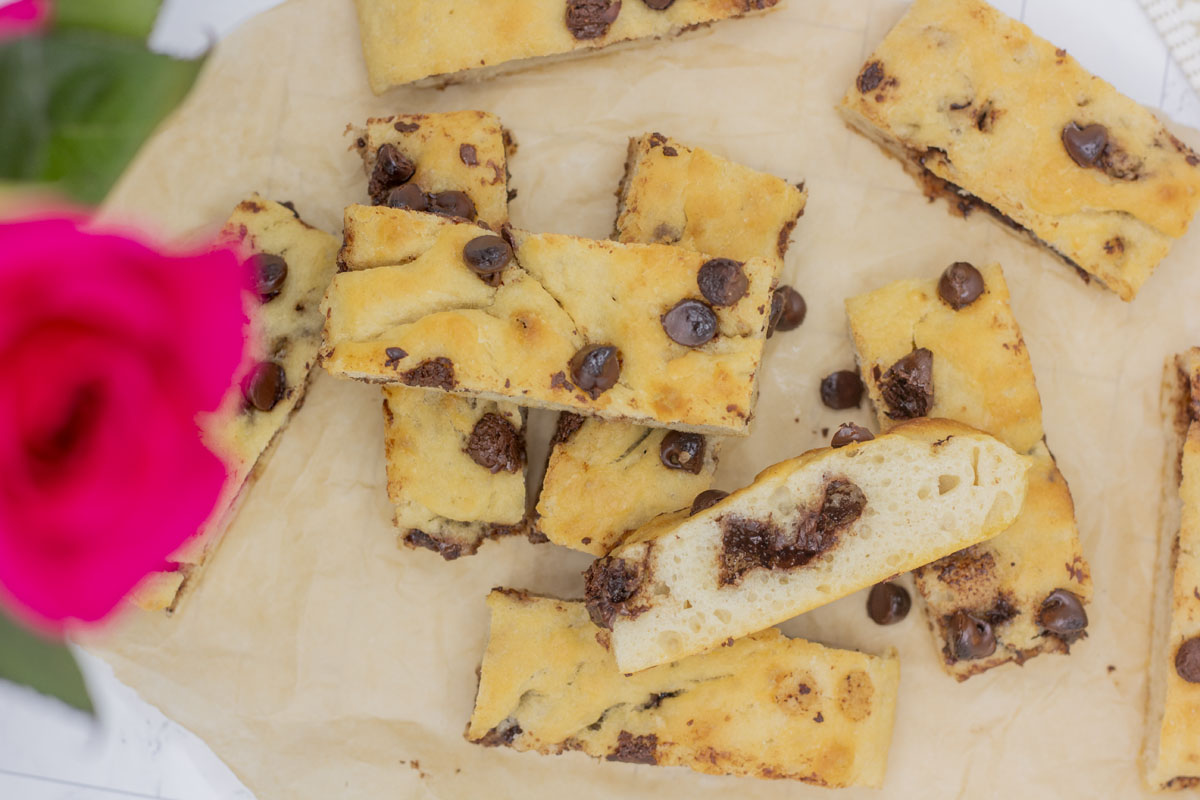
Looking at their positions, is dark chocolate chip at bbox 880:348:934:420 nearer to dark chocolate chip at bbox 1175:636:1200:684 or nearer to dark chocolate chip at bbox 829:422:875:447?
dark chocolate chip at bbox 829:422:875:447

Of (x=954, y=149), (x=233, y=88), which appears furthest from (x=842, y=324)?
(x=233, y=88)

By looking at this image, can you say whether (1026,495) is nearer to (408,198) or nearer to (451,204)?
(451,204)

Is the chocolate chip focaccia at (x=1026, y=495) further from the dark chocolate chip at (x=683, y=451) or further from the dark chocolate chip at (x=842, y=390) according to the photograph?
the dark chocolate chip at (x=683, y=451)

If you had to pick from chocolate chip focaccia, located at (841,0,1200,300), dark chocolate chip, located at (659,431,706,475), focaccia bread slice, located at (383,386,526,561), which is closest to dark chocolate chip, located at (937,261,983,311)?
chocolate chip focaccia, located at (841,0,1200,300)

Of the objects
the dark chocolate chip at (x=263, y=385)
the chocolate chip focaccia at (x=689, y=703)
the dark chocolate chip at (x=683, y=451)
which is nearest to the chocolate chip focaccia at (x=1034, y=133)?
the dark chocolate chip at (x=683, y=451)

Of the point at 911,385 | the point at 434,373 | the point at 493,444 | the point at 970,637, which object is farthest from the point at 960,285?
the point at 434,373

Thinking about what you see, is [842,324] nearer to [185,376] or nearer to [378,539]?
[378,539]
